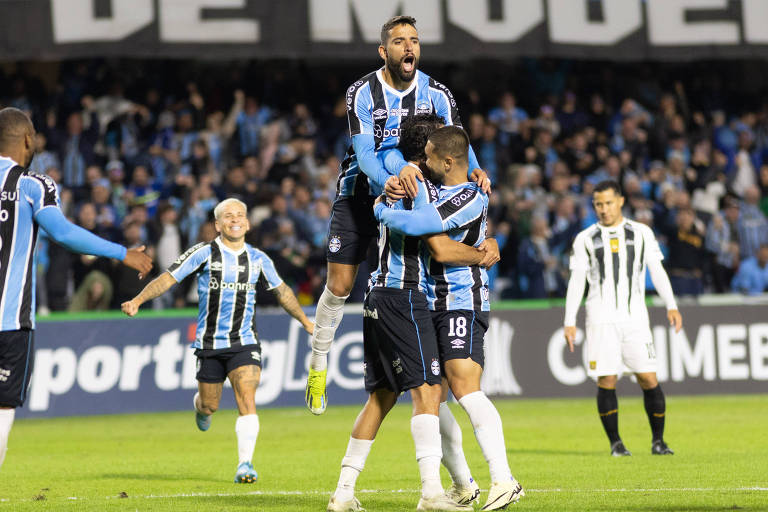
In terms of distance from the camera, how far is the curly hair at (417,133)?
7082 millimetres

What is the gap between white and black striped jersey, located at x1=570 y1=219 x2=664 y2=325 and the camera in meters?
10.6

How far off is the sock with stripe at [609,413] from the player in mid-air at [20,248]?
5166 mm

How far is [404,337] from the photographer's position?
6656mm

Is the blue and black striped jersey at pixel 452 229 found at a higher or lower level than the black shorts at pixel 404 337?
higher

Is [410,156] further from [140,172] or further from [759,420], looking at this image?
[140,172]

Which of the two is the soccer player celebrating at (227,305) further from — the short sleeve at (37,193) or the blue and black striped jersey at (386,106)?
the short sleeve at (37,193)

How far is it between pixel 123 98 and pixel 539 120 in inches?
270

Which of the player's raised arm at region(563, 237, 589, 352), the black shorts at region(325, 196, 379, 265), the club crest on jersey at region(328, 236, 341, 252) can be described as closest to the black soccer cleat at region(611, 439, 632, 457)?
the player's raised arm at region(563, 237, 589, 352)

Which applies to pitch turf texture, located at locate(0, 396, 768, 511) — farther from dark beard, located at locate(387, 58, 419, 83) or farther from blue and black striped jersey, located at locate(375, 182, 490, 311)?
dark beard, located at locate(387, 58, 419, 83)

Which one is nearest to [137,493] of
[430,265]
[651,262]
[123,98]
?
[430,265]

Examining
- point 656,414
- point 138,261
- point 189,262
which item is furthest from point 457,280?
point 656,414

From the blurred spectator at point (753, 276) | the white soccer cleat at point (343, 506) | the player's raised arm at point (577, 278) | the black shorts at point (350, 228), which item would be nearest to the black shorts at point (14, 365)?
the white soccer cleat at point (343, 506)

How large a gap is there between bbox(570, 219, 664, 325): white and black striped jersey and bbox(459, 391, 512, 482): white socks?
4.06 meters

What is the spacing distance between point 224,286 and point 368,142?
2672mm
